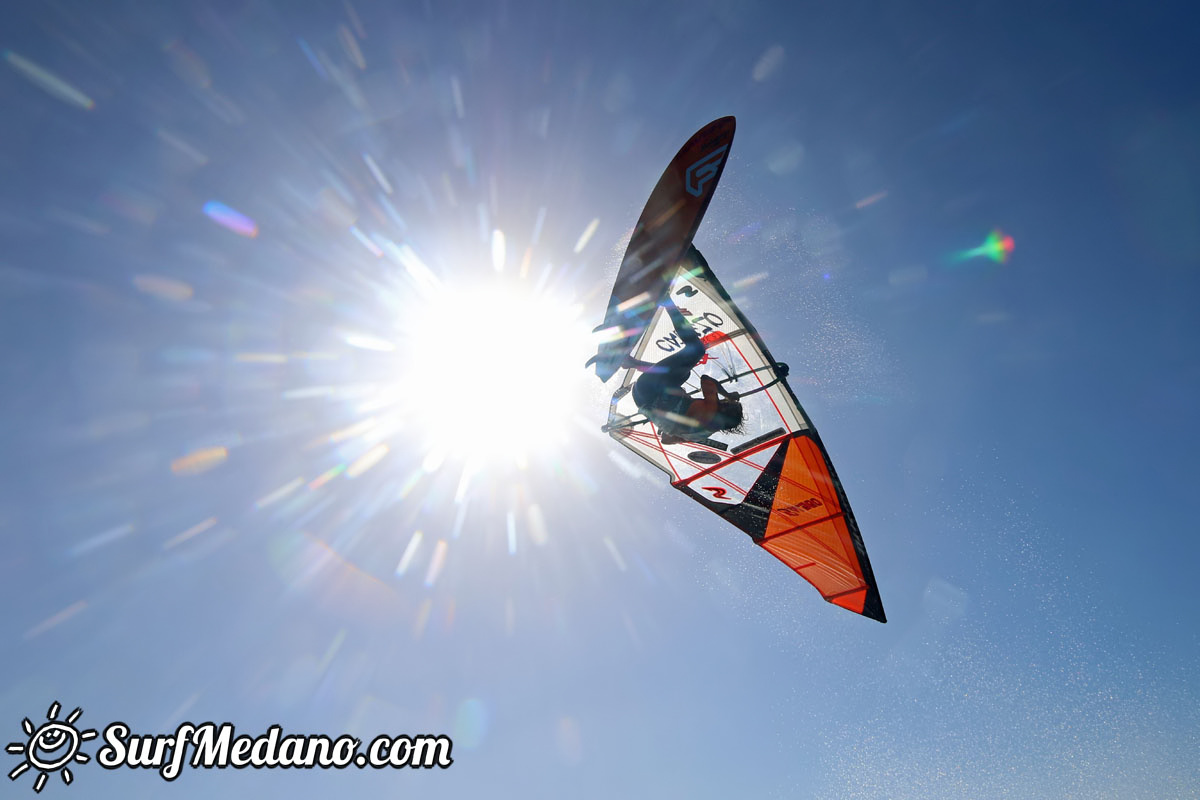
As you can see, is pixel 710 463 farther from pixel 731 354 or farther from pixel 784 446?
pixel 731 354

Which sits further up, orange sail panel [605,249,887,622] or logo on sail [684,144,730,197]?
logo on sail [684,144,730,197]

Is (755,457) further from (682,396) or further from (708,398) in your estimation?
(682,396)

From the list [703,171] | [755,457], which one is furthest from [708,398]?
[703,171]

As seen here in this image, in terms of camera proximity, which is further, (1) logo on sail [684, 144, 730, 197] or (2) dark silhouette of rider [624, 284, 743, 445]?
(2) dark silhouette of rider [624, 284, 743, 445]

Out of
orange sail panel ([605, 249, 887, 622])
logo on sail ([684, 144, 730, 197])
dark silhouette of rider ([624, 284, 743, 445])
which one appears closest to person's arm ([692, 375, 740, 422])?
dark silhouette of rider ([624, 284, 743, 445])

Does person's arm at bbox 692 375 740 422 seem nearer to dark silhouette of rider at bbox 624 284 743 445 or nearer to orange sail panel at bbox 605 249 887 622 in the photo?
dark silhouette of rider at bbox 624 284 743 445

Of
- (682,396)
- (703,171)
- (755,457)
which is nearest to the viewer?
(703,171)

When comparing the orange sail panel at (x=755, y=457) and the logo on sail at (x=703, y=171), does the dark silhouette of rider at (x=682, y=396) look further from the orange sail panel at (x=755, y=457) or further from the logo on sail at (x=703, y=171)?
the logo on sail at (x=703, y=171)

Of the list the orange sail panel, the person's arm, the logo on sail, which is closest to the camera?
the logo on sail

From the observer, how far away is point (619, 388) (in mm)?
8289

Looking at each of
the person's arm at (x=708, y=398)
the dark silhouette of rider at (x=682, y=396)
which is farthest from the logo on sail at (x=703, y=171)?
the person's arm at (x=708, y=398)

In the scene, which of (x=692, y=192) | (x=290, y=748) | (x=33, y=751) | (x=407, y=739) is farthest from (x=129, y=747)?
(x=692, y=192)

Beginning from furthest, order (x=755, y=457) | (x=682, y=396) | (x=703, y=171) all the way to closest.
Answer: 1. (x=755, y=457)
2. (x=682, y=396)
3. (x=703, y=171)

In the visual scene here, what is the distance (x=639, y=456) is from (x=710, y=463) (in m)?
1.45
